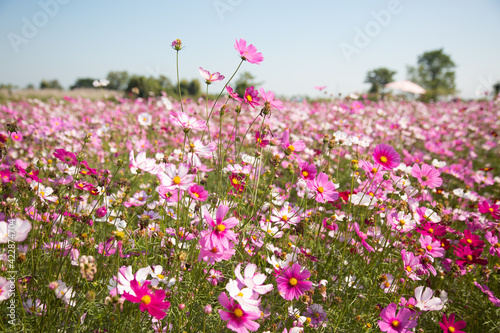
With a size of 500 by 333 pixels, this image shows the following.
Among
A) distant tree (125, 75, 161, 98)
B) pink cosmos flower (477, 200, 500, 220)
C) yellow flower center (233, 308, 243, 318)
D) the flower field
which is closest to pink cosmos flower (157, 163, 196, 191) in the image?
the flower field

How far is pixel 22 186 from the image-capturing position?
122 cm

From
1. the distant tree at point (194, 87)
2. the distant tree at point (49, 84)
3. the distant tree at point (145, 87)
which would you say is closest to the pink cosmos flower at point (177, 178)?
the distant tree at point (145, 87)

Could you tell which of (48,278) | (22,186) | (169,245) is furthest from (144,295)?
(22,186)

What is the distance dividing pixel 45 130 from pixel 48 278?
2.30 meters

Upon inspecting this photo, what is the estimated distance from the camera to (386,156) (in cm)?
125

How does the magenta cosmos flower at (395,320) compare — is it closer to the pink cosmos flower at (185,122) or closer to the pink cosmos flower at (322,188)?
the pink cosmos flower at (322,188)

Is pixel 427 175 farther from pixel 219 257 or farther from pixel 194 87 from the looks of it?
pixel 194 87

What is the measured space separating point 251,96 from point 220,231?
2.35 ft

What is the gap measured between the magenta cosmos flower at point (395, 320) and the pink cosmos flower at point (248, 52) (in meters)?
1.17

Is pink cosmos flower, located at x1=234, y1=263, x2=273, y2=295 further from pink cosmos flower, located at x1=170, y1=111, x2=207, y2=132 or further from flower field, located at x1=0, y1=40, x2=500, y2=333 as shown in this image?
pink cosmos flower, located at x1=170, y1=111, x2=207, y2=132

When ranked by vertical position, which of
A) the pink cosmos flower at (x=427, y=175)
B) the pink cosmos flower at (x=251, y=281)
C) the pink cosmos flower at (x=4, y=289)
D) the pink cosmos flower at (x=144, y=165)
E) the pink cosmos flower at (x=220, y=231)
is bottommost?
the pink cosmos flower at (x=4, y=289)

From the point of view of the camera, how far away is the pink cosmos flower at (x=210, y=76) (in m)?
1.29

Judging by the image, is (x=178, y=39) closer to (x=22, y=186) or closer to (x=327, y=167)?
(x=22, y=186)

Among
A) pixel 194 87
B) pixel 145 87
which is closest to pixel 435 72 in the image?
pixel 194 87
